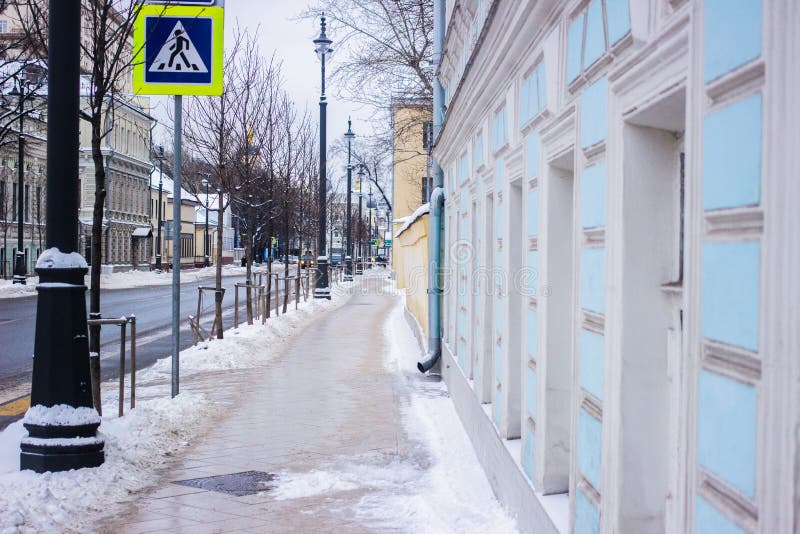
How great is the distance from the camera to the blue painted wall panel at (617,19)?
2.88 meters

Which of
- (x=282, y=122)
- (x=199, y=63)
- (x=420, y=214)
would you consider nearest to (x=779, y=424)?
(x=199, y=63)

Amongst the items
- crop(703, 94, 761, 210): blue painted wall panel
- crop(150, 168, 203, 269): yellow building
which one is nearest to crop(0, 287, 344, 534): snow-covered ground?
crop(703, 94, 761, 210): blue painted wall panel

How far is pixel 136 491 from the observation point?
597 cm

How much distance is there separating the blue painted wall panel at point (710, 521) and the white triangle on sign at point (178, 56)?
23.9 ft

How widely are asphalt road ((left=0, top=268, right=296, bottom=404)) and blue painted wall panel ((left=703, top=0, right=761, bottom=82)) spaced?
30.8 feet

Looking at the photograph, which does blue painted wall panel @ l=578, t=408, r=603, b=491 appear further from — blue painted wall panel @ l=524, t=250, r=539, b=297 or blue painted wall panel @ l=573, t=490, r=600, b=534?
blue painted wall panel @ l=524, t=250, r=539, b=297

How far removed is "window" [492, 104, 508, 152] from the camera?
5820 mm

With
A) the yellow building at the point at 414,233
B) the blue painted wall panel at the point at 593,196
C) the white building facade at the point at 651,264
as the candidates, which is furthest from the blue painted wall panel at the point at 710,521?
the yellow building at the point at 414,233

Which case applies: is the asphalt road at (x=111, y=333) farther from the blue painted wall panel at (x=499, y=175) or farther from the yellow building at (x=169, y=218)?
the yellow building at (x=169, y=218)

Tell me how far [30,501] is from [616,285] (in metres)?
3.60

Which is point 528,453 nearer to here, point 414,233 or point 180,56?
point 180,56

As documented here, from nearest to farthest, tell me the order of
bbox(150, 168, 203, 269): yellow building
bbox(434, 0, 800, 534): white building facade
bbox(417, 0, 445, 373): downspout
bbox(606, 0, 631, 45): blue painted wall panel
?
bbox(434, 0, 800, 534): white building facade
bbox(606, 0, 631, 45): blue painted wall panel
bbox(417, 0, 445, 373): downspout
bbox(150, 168, 203, 269): yellow building

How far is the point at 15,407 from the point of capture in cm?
946

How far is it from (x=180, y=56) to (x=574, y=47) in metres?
5.69
